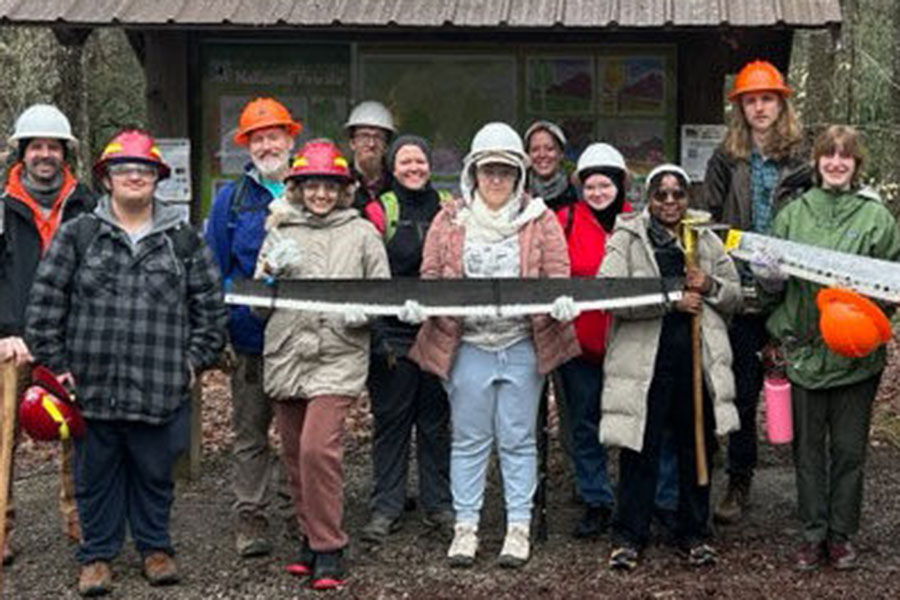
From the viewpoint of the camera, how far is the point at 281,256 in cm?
580

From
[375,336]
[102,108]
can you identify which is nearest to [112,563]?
[375,336]


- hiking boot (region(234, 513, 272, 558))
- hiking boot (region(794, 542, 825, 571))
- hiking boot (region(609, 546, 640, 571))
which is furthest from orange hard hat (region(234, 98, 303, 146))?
hiking boot (region(794, 542, 825, 571))

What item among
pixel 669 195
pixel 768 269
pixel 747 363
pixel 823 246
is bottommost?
pixel 747 363

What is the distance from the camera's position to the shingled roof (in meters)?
6.63

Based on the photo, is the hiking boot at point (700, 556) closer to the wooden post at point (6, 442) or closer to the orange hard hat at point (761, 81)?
the orange hard hat at point (761, 81)

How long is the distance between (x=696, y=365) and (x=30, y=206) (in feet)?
11.2

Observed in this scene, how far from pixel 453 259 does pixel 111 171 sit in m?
1.68

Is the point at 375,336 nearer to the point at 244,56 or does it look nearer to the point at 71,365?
the point at 71,365

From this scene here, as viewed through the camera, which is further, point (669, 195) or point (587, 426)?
point (587, 426)

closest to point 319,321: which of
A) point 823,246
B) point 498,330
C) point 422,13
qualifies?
point 498,330

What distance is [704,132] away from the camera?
24.4 feet

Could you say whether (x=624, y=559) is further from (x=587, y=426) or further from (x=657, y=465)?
(x=587, y=426)

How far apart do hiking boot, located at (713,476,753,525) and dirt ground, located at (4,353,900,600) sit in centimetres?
9

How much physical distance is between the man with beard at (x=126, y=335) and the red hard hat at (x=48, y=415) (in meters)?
0.10
